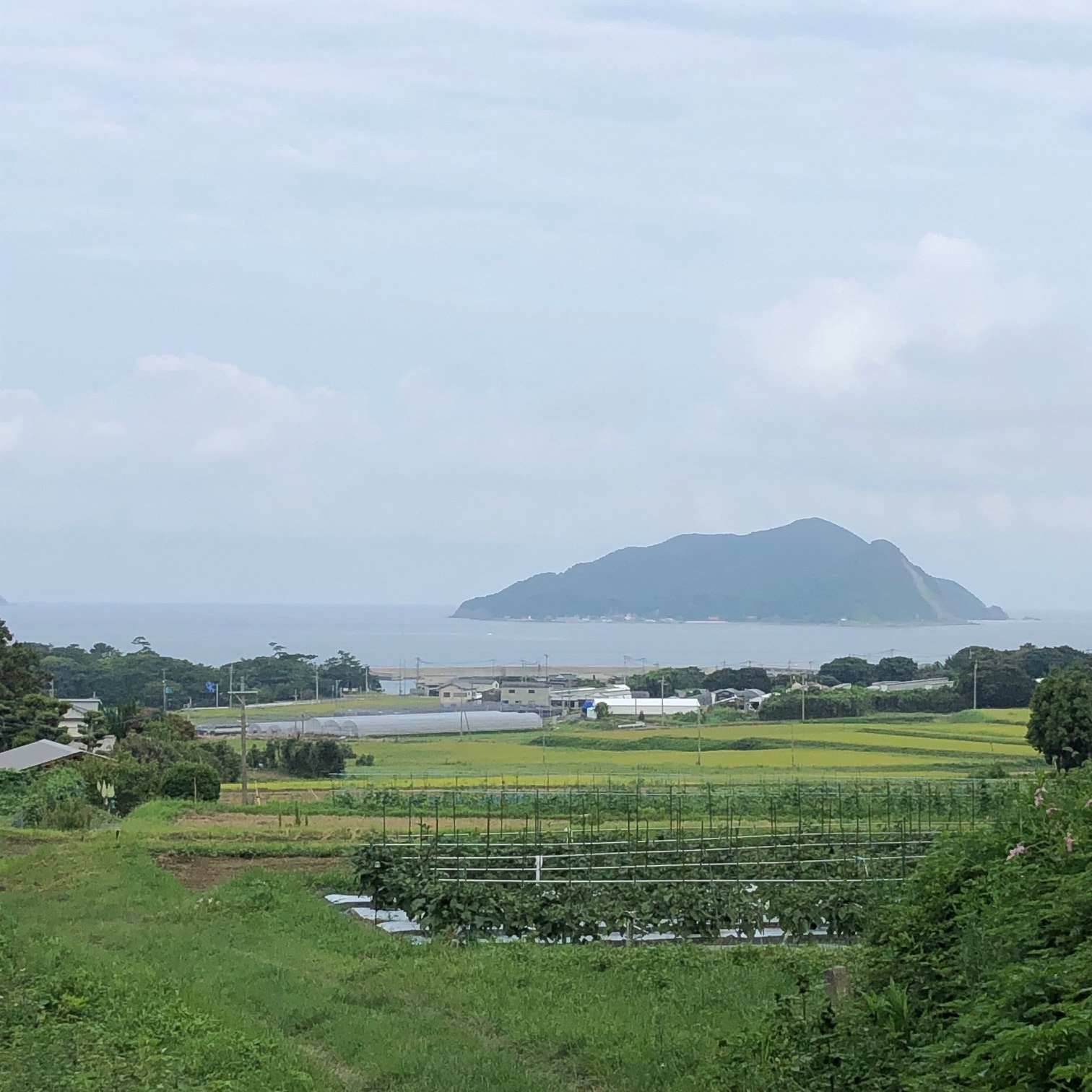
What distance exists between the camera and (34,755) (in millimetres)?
30250

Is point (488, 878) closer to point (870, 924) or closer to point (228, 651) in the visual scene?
point (870, 924)

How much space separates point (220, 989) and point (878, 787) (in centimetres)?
2064

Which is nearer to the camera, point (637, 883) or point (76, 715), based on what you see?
point (637, 883)

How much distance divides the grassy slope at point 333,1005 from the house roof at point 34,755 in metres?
17.3

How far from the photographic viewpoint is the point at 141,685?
72000 mm

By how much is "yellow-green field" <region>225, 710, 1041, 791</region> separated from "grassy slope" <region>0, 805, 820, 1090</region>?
1983cm

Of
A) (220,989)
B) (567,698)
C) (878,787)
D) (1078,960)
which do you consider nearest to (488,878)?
(220,989)

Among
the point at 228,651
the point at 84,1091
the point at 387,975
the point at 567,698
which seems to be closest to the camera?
the point at 84,1091

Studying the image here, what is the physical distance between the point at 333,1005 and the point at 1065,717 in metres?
27.2

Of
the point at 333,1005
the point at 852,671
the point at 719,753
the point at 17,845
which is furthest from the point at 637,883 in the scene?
the point at 852,671

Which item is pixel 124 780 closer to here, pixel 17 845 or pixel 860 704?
pixel 17 845

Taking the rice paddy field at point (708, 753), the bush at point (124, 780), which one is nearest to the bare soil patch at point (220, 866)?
the bush at point (124, 780)

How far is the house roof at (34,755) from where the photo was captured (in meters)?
29.0

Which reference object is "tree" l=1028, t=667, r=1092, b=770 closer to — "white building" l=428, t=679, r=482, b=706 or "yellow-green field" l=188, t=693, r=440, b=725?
"yellow-green field" l=188, t=693, r=440, b=725
